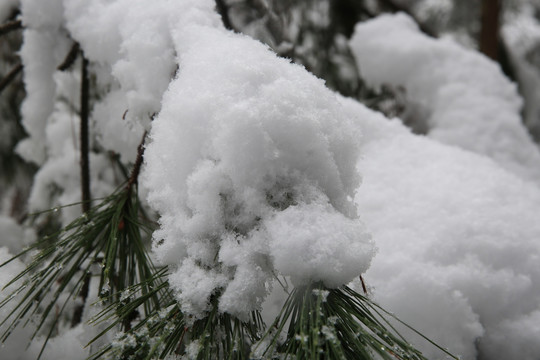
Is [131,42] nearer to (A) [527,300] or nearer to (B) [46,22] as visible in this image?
(B) [46,22]

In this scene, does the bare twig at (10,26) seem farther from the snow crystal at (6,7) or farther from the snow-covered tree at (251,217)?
the snow crystal at (6,7)

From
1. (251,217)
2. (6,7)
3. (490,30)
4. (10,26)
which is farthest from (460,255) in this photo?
(490,30)

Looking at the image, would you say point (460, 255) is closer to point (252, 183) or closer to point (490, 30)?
point (252, 183)

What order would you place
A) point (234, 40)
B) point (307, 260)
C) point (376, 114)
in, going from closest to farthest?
point (307, 260) < point (234, 40) < point (376, 114)

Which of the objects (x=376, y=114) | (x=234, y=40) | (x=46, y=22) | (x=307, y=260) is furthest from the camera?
(x=376, y=114)

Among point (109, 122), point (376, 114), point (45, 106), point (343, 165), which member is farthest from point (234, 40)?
point (45, 106)
